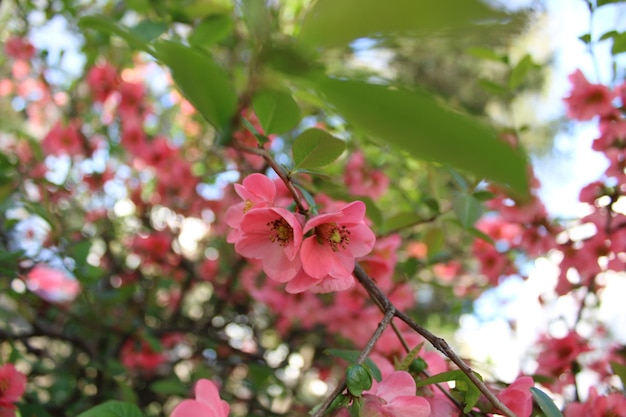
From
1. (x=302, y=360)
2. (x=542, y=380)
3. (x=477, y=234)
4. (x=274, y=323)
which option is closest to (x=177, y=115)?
(x=274, y=323)

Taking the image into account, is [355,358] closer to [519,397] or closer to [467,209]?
[519,397]

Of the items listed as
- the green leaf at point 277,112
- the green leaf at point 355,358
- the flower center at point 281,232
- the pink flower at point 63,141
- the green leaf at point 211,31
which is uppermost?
A: the green leaf at point 277,112

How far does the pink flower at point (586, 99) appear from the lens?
1.03 m

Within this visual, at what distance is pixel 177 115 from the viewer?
2393mm

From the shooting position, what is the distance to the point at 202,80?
12.3 inches

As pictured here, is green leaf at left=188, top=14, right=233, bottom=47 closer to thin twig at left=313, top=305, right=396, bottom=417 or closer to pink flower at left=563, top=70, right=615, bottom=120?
→ thin twig at left=313, top=305, right=396, bottom=417

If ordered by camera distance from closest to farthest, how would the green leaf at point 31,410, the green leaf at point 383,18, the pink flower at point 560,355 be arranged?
the green leaf at point 383,18, the green leaf at point 31,410, the pink flower at point 560,355

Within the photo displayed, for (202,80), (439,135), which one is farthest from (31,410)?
(439,135)

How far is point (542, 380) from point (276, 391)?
3.13 ft

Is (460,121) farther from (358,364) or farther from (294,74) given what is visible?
(358,364)

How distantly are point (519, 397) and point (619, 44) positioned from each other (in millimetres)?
630

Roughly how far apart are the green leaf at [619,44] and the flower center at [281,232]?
65 centimetres

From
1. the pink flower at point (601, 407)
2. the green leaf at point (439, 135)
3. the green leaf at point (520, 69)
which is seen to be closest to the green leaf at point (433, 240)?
the green leaf at point (520, 69)

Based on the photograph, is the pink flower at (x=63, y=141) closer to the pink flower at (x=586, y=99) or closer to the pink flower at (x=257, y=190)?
the pink flower at (x=257, y=190)
